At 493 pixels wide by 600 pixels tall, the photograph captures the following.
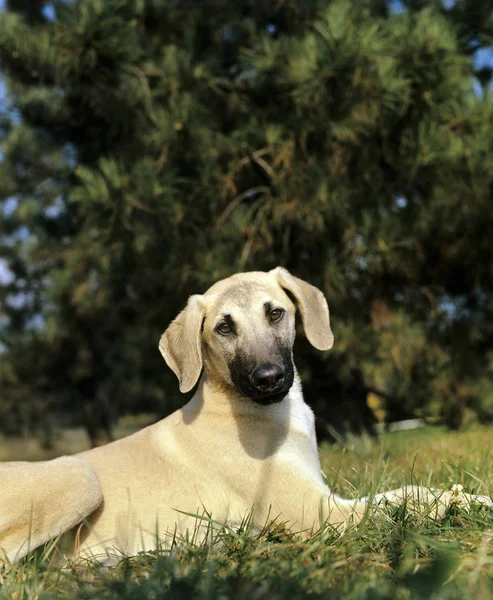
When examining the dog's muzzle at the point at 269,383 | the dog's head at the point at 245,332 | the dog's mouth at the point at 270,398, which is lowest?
the dog's mouth at the point at 270,398

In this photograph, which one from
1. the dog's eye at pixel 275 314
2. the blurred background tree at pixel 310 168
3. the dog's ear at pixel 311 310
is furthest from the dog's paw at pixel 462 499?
the blurred background tree at pixel 310 168

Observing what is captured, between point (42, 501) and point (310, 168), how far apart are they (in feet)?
16.5

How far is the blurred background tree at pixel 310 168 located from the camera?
701 cm

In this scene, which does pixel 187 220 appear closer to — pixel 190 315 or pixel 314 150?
pixel 314 150

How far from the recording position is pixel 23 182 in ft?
48.4

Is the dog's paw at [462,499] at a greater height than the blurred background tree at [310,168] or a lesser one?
lesser

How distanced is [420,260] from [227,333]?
5015 millimetres

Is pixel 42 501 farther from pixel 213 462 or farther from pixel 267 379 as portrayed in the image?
pixel 267 379

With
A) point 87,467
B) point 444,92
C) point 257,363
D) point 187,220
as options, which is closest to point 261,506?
point 257,363

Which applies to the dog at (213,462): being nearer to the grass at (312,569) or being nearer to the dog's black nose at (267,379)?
the dog's black nose at (267,379)

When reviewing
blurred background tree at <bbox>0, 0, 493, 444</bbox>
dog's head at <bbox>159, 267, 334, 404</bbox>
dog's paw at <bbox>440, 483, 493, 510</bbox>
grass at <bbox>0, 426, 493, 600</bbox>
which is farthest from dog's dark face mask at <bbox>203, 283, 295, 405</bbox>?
blurred background tree at <bbox>0, 0, 493, 444</bbox>

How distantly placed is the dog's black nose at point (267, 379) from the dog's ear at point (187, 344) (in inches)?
16.0

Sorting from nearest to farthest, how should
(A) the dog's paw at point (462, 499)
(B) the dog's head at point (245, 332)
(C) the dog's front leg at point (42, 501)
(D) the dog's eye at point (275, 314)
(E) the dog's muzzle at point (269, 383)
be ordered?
1. (A) the dog's paw at point (462, 499)
2. (C) the dog's front leg at point (42, 501)
3. (E) the dog's muzzle at point (269, 383)
4. (B) the dog's head at point (245, 332)
5. (D) the dog's eye at point (275, 314)

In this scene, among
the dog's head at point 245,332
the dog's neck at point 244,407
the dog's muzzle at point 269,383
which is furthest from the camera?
the dog's neck at point 244,407
